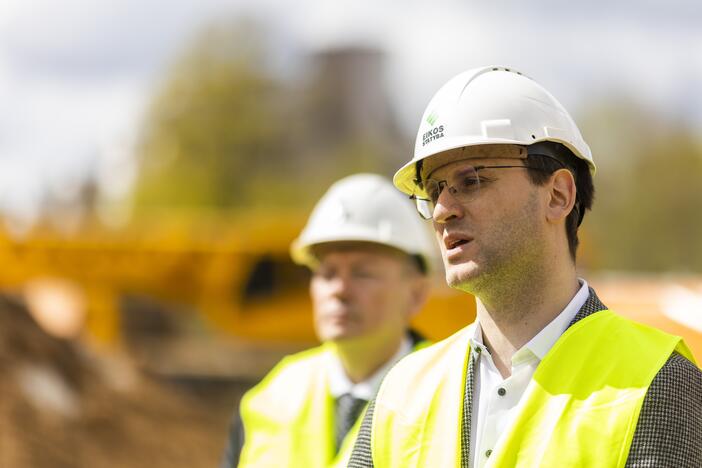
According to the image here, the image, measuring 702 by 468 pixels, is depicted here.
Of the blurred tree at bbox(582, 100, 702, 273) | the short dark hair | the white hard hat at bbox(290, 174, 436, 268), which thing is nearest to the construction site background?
the white hard hat at bbox(290, 174, 436, 268)

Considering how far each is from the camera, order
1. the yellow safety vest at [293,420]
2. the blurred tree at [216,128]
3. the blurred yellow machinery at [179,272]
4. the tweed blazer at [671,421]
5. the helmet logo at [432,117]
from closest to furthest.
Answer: the tweed blazer at [671,421]
the helmet logo at [432,117]
the yellow safety vest at [293,420]
the blurred yellow machinery at [179,272]
the blurred tree at [216,128]

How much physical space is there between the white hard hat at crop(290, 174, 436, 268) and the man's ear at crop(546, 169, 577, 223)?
6.21 feet

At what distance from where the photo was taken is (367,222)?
4.46 m

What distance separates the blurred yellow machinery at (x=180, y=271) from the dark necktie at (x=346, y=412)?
9198 mm

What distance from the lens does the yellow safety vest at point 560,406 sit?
7.23ft

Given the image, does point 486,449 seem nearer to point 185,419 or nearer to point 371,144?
point 185,419

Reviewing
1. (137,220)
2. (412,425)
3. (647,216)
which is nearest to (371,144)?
(647,216)

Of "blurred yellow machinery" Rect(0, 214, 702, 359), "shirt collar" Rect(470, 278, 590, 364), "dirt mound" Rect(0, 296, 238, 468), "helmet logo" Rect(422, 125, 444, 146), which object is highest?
"blurred yellow machinery" Rect(0, 214, 702, 359)

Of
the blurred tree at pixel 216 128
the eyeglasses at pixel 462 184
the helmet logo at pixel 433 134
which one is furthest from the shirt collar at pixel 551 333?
the blurred tree at pixel 216 128

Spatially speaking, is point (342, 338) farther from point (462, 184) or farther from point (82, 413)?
point (82, 413)

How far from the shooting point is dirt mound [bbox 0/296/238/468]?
10.3 m

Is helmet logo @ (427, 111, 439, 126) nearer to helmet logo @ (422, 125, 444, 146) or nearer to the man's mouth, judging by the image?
helmet logo @ (422, 125, 444, 146)

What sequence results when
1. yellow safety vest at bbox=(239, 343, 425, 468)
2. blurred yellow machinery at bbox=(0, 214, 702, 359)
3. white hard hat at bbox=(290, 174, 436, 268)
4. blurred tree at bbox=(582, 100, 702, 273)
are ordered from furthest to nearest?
blurred tree at bbox=(582, 100, 702, 273)
blurred yellow machinery at bbox=(0, 214, 702, 359)
white hard hat at bbox=(290, 174, 436, 268)
yellow safety vest at bbox=(239, 343, 425, 468)

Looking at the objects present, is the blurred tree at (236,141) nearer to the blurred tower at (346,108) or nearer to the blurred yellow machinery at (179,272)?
the blurred tower at (346,108)
